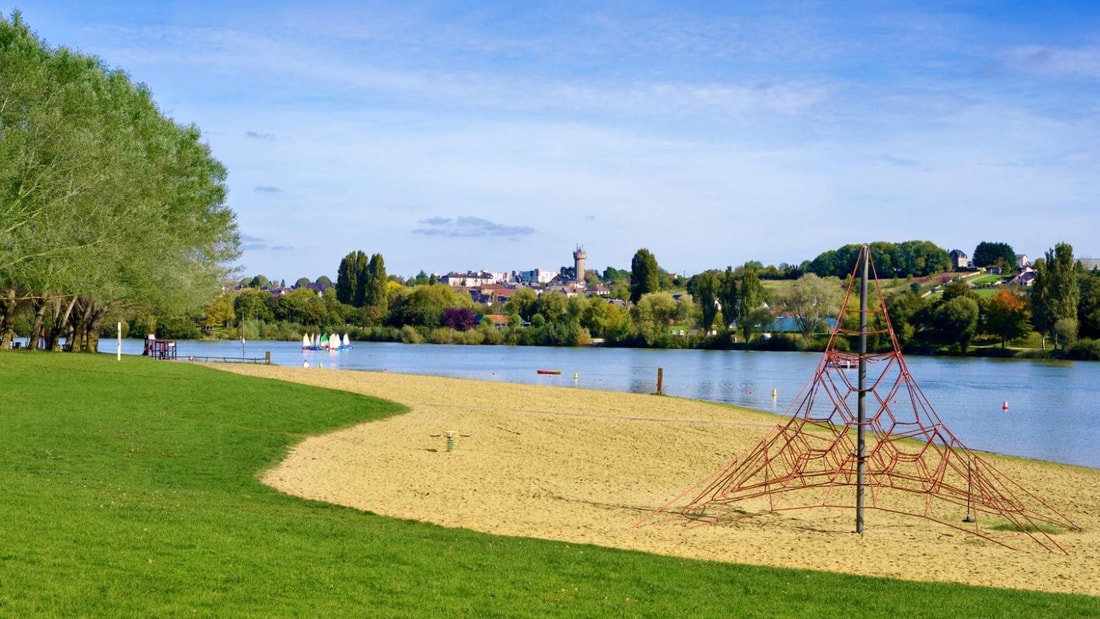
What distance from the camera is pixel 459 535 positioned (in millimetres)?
13453

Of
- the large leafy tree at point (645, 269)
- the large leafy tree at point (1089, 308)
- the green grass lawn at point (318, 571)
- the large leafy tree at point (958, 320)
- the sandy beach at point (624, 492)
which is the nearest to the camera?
the green grass lawn at point (318, 571)

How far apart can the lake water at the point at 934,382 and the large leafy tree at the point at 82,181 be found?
26.8m

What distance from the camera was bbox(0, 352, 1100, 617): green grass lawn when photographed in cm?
871

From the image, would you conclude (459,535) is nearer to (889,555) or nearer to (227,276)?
(889,555)

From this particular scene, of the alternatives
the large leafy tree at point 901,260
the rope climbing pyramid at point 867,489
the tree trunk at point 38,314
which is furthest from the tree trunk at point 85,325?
the large leafy tree at point 901,260

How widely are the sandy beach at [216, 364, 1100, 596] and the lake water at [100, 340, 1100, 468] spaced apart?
32.9ft

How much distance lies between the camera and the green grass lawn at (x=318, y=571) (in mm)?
8711

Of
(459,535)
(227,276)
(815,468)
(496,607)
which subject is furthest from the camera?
(227,276)

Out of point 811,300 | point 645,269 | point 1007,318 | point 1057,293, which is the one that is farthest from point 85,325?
point 645,269

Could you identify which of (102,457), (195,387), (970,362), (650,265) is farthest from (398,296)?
(102,457)

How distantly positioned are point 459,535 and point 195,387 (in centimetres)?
2096

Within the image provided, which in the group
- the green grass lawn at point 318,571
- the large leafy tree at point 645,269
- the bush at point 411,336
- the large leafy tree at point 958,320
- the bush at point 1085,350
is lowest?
the green grass lawn at point 318,571

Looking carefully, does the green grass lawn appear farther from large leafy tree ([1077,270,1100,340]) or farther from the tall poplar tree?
the tall poplar tree

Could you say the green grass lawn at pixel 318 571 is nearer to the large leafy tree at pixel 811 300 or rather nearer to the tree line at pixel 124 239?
the tree line at pixel 124 239
